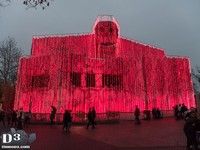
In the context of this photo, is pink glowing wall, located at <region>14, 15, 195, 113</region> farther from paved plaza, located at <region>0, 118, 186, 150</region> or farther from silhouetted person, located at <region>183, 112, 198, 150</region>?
silhouetted person, located at <region>183, 112, 198, 150</region>

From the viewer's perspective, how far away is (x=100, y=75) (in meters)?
40.0

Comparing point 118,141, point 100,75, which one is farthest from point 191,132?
point 100,75

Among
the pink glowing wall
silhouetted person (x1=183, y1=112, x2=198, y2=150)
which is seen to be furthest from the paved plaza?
the pink glowing wall

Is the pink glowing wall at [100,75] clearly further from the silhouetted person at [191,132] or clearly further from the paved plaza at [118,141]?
the silhouetted person at [191,132]

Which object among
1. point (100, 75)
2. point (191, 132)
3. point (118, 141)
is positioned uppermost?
point (100, 75)

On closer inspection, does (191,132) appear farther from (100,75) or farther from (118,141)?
(100,75)

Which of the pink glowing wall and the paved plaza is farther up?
the pink glowing wall

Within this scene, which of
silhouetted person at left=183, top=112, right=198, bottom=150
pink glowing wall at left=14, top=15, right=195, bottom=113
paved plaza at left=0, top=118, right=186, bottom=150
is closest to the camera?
silhouetted person at left=183, top=112, right=198, bottom=150

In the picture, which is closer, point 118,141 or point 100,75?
point 118,141

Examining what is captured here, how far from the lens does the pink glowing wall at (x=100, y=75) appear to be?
3897 cm

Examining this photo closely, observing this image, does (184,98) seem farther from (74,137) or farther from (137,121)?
(74,137)

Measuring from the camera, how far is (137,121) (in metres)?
31.0

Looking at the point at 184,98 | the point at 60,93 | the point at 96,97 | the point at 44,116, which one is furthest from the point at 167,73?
the point at 44,116

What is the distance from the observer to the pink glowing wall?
39.0 metres
